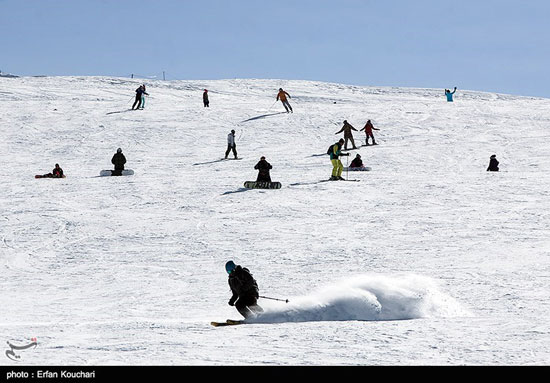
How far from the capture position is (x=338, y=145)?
2158 centimetres

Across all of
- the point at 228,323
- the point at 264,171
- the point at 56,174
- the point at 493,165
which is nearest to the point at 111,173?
the point at 56,174

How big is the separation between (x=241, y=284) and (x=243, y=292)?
109mm

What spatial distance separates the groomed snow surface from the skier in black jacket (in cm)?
22

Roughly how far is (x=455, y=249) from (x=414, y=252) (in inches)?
30.5

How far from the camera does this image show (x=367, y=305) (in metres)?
9.98

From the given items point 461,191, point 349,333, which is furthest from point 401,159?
point 349,333

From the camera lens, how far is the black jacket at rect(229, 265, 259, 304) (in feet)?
32.9

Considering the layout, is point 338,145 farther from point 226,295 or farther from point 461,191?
point 226,295

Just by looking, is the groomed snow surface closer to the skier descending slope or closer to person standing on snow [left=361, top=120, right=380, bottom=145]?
the skier descending slope

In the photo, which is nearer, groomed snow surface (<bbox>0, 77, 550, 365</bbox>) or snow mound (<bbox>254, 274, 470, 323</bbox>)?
groomed snow surface (<bbox>0, 77, 550, 365</bbox>)

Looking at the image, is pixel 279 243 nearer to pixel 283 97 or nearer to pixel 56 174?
pixel 56 174

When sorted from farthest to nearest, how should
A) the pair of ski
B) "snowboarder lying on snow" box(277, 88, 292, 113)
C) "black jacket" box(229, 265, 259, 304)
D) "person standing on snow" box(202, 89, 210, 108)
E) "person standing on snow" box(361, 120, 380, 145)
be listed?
"person standing on snow" box(202, 89, 210, 108) < "snowboarder lying on snow" box(277, 88, 292, 113) < "person standing on snow" box(361, 120, 380, 145) < "black jacket" box(229, 265, 259, 304) < the pair of ski

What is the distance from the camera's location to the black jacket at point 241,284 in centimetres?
1003

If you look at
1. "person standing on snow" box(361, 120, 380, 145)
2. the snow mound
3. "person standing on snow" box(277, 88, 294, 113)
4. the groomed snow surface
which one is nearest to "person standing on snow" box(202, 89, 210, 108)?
the groomed snow surface
